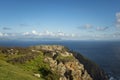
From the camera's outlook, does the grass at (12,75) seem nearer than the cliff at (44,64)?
Yes

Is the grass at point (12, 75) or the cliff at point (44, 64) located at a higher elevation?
the grass at point (12, 75)

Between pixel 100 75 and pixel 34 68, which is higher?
pixel 34 68

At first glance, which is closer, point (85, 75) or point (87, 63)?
point (85, 75)

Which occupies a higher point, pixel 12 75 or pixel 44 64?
pixel 12 75

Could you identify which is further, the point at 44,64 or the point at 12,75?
the point at 44,64

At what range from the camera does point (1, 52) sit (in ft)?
309

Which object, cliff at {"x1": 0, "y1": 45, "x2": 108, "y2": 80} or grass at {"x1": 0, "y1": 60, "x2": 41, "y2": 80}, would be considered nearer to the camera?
grass at {"x1": 0, "y1": 60, "x2": 41, "y2": 80}

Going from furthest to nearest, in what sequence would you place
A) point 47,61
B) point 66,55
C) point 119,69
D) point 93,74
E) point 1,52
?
point 119,69 < point 93,74 < point 66,55 < point 1,52 < point 47,61

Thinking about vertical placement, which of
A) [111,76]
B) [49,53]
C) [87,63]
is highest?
[49,53]

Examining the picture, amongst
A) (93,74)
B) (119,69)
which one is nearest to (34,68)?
(93,74)

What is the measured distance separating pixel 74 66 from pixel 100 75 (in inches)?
1796

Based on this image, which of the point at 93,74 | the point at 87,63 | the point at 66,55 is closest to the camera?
the point at 66,55

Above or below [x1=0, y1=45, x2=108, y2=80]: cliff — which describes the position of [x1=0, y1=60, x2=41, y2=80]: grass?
above

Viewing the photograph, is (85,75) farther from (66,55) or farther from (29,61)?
(29,61)
